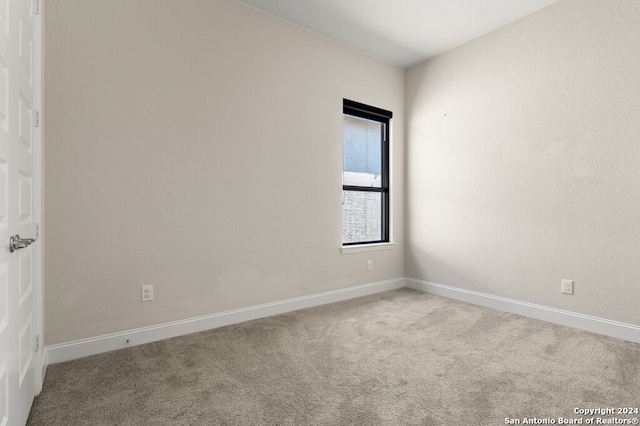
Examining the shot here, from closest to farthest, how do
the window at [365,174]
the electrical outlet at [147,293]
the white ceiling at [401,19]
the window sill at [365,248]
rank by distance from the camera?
the electrical outlet at [147,293] → the white ceiling at [401,19] → the window sill at [365,248] → the window at [365,174]

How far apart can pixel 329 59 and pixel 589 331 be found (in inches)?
136

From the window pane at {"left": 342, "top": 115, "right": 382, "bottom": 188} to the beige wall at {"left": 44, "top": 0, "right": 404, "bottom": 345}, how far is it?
275 mm

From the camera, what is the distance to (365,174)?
4.09m

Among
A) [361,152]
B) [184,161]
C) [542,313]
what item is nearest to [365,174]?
[361,152]

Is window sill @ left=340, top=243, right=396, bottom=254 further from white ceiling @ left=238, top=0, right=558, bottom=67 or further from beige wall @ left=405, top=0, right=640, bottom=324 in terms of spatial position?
white ceiling @ left=238, top=0, right=558, bottom=67

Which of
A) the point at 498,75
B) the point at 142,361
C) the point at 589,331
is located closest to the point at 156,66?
the point at 142,361

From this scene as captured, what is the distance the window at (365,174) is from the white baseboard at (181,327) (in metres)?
0.68

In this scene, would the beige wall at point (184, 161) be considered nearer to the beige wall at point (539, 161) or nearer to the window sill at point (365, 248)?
the window sill at point (365, 248)

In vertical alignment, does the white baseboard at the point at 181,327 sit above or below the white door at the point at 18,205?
below

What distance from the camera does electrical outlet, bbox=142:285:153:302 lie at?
8.23 ft

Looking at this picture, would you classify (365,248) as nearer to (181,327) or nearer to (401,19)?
(181,327)

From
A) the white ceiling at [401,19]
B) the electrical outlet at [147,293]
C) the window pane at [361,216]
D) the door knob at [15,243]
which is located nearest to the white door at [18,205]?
the door knob at [15,243]

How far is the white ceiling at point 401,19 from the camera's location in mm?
2992

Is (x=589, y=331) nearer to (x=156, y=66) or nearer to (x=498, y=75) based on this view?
(x=498, y=75)
